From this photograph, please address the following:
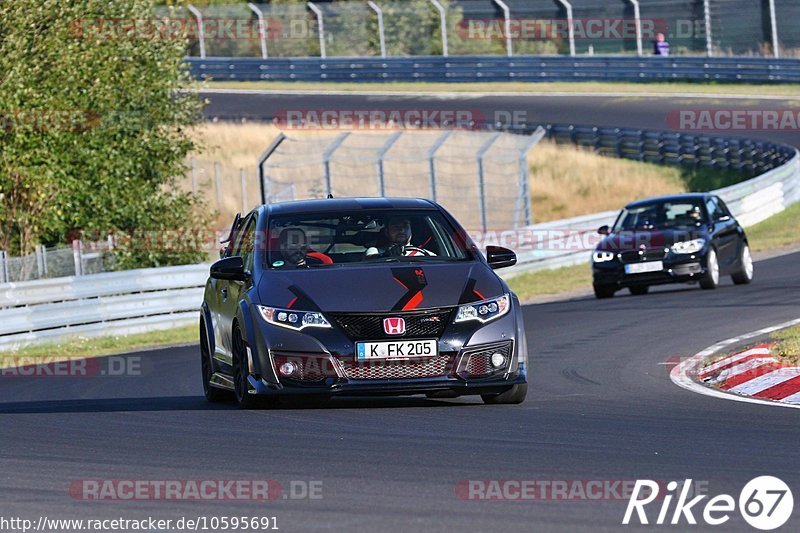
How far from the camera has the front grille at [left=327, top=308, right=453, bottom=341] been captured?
9.92 meters

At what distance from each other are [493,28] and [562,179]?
→ 49.1 ft

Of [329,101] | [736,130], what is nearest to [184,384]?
[736,130]

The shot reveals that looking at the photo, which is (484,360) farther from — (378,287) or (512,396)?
(378,287)

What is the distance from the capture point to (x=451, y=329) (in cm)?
1003

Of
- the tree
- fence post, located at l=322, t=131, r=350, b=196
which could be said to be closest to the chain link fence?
fence post, located at l=322, t=131, r=350, b=196

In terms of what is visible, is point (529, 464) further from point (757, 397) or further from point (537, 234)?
point (537, 234)

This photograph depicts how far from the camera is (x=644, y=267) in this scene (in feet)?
71.6

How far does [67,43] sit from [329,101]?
27649 mm

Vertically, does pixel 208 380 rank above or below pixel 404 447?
below

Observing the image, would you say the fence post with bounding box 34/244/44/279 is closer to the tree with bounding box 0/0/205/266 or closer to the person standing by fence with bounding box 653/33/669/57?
the tree with bounding box 0/0/205/266

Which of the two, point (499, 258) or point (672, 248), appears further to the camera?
point (672, 248)

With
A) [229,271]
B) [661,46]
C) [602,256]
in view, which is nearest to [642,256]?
[602,256]

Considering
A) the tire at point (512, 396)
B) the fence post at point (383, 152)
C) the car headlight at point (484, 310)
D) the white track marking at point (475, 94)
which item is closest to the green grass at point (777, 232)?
the fence post at point (383, 152)

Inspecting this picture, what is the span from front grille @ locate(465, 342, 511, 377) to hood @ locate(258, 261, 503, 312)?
34 cm
